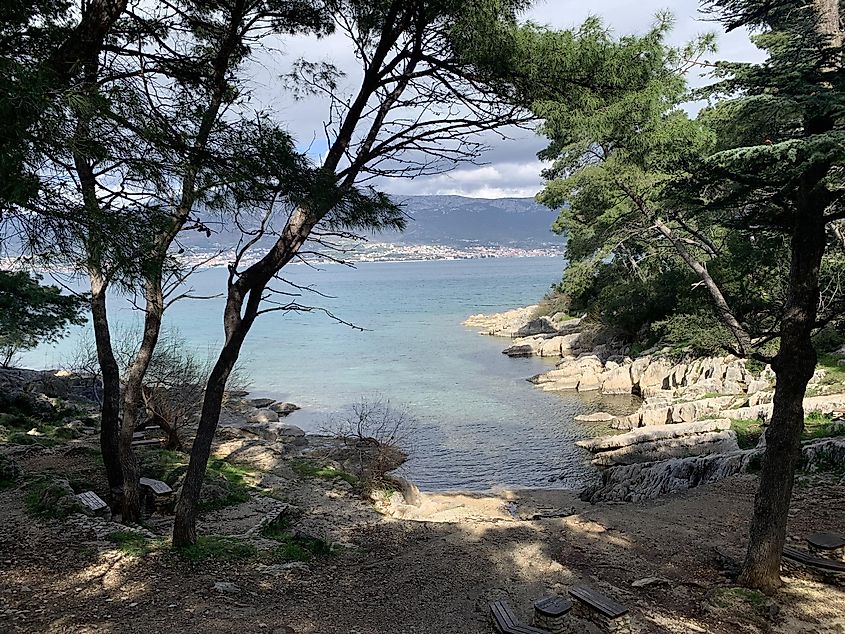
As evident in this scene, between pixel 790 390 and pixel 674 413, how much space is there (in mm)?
10724

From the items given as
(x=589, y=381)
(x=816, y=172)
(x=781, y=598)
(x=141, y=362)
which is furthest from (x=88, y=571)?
(x=589, y=381)

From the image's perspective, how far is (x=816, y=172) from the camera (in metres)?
4.84

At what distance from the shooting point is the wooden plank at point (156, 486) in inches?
310

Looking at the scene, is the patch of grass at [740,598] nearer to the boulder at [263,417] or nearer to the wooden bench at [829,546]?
the wooden bench at [829,546]

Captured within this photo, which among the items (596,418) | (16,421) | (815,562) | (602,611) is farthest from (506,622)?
(596,418)

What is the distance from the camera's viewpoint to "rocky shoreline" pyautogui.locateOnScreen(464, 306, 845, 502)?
10.4 meters

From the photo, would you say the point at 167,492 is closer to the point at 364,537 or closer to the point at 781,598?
the point at 364,537

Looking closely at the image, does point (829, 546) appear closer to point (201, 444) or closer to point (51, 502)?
point (201, 444)

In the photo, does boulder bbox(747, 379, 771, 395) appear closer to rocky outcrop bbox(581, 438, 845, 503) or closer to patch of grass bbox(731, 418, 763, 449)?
patch of grass bbox(731, 418, 763, 449)

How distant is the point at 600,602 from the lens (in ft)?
16.0

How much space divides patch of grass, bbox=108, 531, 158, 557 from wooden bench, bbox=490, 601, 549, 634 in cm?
367

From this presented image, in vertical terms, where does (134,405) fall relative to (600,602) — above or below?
above

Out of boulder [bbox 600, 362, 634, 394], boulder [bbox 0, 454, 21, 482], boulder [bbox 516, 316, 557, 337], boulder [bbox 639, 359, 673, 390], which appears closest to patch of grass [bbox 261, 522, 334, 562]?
boulder [bbox 0, 454, 21, 482]

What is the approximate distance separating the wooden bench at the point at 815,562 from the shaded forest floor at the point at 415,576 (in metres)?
0.18
